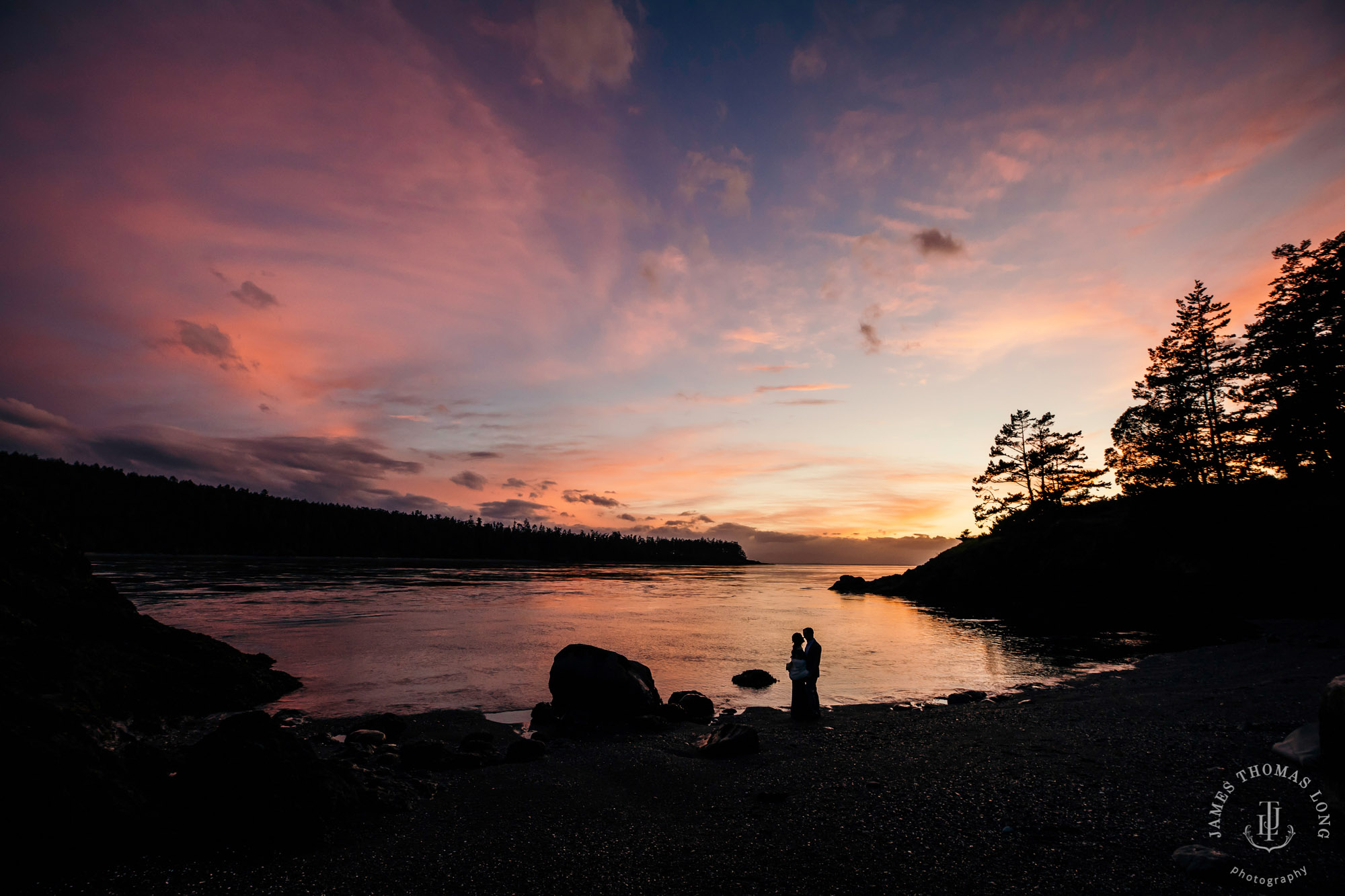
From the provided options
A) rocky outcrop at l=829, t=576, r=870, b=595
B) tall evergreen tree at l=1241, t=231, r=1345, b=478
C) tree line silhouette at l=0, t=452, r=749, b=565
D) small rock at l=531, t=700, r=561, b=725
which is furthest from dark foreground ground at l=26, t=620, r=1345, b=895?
tree line silhouette at l=0, t=452, r=749, b=565

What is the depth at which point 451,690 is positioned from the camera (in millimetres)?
17250

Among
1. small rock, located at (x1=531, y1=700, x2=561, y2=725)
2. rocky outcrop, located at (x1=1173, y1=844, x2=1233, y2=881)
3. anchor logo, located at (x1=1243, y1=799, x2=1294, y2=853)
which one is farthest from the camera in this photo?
small rock, located at (x1=531, y1=700, x2=561, y2=725)

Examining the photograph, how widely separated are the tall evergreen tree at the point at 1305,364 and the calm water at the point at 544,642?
1865cm

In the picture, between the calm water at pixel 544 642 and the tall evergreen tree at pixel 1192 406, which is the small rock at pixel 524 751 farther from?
the tall evergreen tree at pixel 1192 406

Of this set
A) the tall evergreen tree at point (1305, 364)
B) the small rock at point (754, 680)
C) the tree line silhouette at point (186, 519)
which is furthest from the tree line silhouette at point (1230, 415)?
the tree line silhouette at point (186, 519)

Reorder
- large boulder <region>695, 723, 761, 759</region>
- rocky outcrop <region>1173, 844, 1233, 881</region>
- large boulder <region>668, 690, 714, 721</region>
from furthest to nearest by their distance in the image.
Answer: large boulder <region>668, 690, 714, 721</region>
large boulder <region>695, 723, 761, 759</region>
rocky outcrop <region>1173, 844, 1233, 881</region>

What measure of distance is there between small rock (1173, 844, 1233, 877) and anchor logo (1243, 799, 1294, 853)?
0.62 metres

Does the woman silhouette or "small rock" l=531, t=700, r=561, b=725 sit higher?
the woman silhouette

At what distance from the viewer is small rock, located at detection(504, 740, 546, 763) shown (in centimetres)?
1048

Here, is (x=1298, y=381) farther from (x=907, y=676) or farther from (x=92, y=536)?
(x=92, y=536)

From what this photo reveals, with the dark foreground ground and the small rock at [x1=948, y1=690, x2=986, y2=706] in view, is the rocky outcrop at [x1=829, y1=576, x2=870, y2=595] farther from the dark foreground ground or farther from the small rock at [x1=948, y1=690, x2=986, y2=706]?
the dark foreground ground

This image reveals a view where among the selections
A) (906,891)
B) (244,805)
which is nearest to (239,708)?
(244,805)

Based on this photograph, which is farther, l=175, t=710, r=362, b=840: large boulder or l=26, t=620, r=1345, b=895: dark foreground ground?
l=175, t=710, r=362, b=840: large boulder

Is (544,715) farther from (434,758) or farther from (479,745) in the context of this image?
(434,758)
